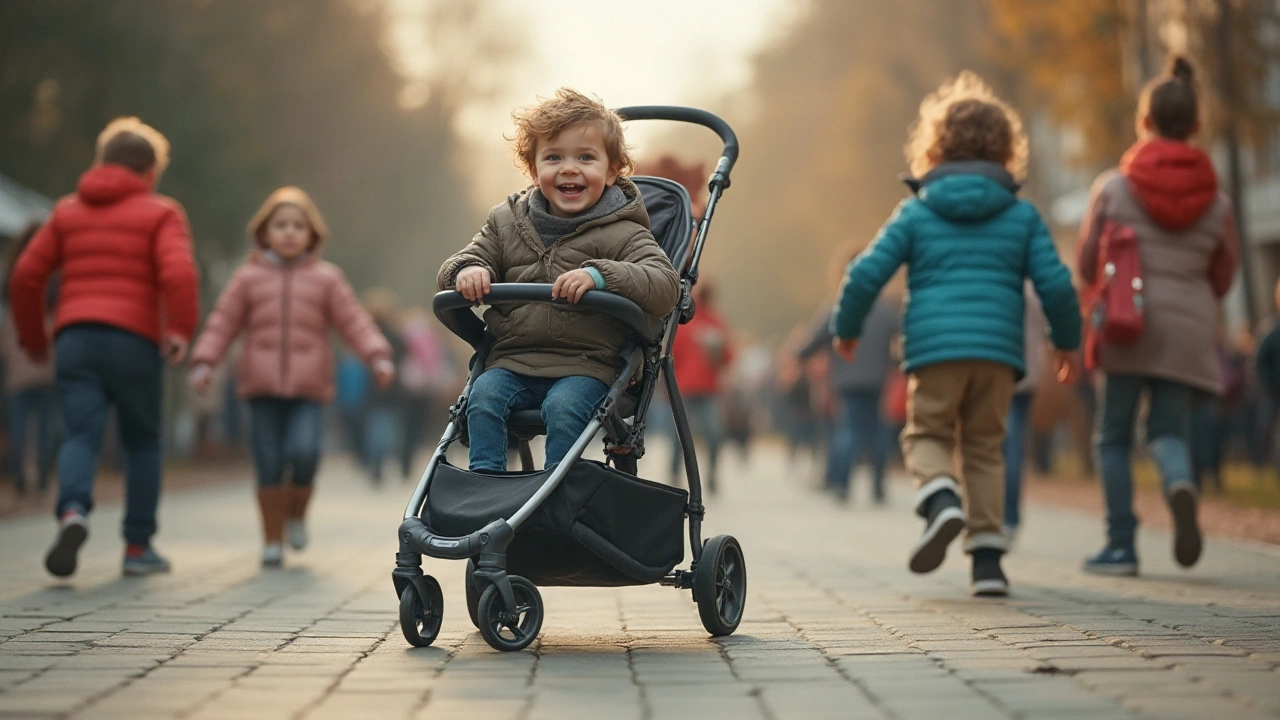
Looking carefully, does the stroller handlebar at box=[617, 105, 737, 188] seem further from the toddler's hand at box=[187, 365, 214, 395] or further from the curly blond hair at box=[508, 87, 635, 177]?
the toddler's hand at box=[187, 365, 214, 395]

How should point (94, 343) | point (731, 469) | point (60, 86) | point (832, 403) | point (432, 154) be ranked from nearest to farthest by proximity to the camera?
point (94, 343) → point (832, 403) → point (60, 86) → point (731, 469) → point (432, 154)

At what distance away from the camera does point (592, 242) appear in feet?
19.5

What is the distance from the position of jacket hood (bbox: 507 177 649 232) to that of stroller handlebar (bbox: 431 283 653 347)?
1.06 ft

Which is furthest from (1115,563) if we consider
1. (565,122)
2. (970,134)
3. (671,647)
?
(565,122)

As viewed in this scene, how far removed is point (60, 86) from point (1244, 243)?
1360 centimetres

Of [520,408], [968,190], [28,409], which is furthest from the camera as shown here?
[28,409]

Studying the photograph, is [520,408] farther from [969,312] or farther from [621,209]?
[969,312]

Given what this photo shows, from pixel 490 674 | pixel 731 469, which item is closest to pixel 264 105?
pixel 731 469

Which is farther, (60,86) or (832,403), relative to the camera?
(60,86)

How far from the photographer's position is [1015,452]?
10508 millimetres

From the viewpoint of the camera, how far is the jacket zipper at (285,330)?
373 inches

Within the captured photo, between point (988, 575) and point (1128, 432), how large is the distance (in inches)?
63.7

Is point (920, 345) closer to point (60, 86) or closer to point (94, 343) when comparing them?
point (94, 343)

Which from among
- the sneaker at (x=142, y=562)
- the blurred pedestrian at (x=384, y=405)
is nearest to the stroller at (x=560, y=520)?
the sneaker at (x=142, y=562)
